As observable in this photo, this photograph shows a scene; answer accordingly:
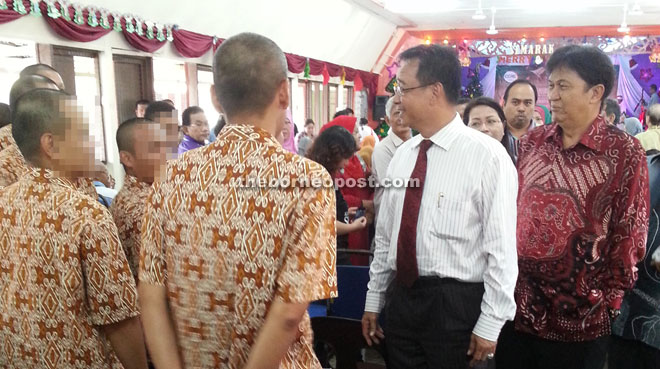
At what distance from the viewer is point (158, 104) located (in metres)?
2.39

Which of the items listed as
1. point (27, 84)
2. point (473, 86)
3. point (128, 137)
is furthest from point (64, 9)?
point (473, 86)

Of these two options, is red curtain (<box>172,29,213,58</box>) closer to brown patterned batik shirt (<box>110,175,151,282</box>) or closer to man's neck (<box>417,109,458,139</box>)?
brown patterned batik shirt (<box>110,175,151,282</box>)

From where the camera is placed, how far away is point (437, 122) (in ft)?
4.97

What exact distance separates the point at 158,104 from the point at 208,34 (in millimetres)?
4448

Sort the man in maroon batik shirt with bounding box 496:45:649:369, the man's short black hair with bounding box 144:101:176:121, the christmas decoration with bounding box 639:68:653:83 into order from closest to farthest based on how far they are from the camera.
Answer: the man in maroon batik shirt with bounding box 496:45:649:369 → the man's short black hair with bounding box 144:101:176:121 → the christmas decoration with bounding box 639:68:653:83

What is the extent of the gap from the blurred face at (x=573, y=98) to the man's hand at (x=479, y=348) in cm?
77

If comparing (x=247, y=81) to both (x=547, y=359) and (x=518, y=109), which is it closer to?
(x=547, y=359)

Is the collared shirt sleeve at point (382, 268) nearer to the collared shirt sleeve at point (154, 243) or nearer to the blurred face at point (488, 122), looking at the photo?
the collared shirt sleeve at point (154, 243)

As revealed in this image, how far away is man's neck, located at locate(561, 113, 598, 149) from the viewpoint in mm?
1547

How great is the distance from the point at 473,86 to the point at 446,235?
35.9ft

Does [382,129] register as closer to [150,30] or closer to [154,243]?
[150,30]

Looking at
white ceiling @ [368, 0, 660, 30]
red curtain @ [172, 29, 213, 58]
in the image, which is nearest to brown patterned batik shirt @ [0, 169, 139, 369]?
red curtain @ [172, 29, 213, 58]

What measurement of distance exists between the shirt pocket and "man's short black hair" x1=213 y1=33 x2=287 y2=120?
697 mm

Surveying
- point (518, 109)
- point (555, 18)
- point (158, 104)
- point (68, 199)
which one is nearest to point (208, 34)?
point (158, 104)
